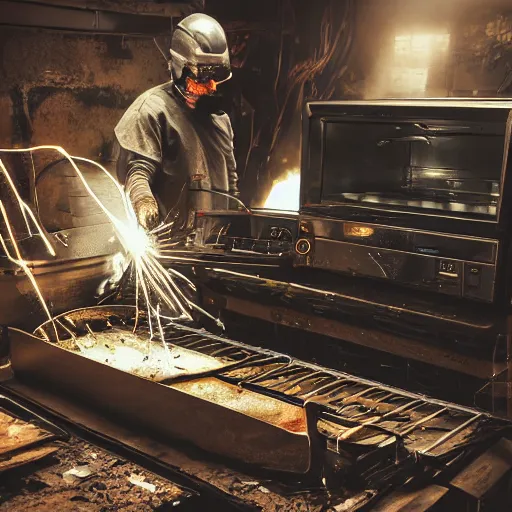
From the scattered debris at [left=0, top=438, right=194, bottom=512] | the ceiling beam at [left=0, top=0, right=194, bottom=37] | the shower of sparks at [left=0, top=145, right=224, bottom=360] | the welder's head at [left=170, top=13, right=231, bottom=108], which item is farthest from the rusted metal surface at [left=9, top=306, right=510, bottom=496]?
the ceiling beam at [left=0, top=0, right=194, bottom=37]

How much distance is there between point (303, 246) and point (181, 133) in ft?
4.45

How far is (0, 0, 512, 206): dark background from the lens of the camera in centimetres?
405

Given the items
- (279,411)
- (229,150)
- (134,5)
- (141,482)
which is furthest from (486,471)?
(134,5)

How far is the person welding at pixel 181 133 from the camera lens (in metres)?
4.32

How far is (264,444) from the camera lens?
8.38 feet

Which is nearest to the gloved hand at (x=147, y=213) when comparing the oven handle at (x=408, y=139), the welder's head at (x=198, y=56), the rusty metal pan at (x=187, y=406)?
the welder's head at (x=198, y=56)

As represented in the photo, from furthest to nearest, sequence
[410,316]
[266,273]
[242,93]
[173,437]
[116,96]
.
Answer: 1. [242,93]
2. [116,96]
3. [266,273]
4. [410,316]
5. [173,437]

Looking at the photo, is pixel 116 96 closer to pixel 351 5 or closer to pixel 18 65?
pixel 18 65

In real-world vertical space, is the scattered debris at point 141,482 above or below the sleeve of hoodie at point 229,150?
below

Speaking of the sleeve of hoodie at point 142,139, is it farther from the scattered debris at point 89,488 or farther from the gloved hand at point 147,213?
the scattered debris at point 89,488

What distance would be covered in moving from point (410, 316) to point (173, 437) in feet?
4.07

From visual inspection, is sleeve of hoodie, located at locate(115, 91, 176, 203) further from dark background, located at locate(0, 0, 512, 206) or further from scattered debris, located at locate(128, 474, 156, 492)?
scattered debris, located at locate(128, 474, 156, 492)

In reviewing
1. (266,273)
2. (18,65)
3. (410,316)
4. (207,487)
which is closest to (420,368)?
(410,316)

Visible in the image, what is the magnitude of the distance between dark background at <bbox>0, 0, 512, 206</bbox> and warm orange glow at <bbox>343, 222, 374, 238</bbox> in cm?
122
